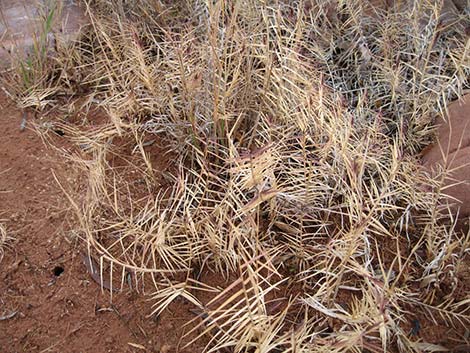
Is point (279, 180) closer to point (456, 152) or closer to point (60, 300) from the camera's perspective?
point (456, 152)

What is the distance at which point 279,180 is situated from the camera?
178 cm

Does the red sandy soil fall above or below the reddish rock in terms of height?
below

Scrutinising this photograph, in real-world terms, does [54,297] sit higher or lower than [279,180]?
lower

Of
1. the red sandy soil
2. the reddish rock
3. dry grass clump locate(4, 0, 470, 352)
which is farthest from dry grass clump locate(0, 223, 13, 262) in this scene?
the reddish rock

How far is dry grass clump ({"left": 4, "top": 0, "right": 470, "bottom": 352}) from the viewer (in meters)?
1.56

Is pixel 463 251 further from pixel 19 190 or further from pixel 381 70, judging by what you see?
pixel 19 190

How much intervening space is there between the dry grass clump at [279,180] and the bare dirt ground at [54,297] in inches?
3.1

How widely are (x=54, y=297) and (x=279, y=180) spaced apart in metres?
0.69

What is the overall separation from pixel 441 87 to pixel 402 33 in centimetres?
30

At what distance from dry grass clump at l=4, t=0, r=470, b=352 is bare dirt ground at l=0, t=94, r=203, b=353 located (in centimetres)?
8

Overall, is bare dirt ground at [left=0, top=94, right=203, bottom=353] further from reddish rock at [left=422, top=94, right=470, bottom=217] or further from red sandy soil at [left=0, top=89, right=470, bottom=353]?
reddish rock at [left=422, top=94, right=470, bottom=217]

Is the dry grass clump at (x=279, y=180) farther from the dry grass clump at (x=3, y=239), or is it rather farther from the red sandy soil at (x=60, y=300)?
the dry grass clump at (x=3, y=239)

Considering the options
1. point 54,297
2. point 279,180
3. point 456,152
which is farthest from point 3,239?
point 456,152

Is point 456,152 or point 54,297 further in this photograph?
point 456,152
